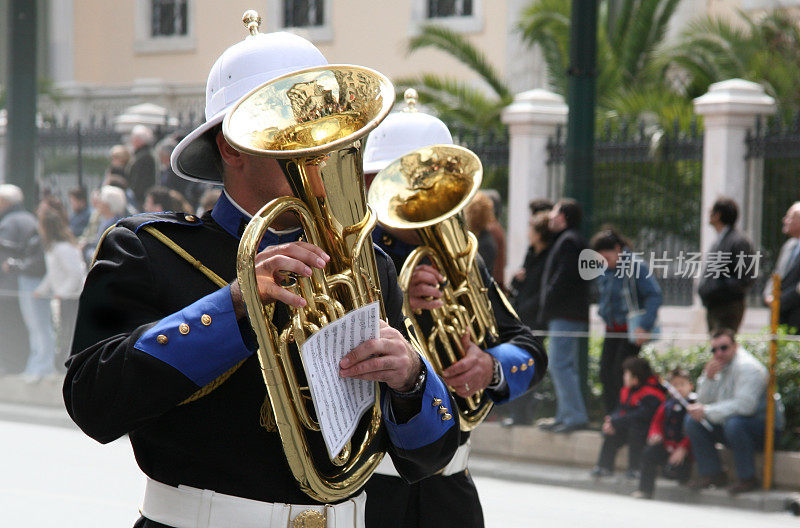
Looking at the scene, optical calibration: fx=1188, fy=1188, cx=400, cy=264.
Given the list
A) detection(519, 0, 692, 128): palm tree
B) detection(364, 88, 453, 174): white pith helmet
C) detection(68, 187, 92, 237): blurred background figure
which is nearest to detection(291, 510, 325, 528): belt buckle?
detection(364, 88, 453, 174): white pith helmet

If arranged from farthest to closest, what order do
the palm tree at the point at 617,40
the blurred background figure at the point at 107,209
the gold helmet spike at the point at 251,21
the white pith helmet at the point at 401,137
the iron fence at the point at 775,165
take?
the palm tree at the point at 617,40 < the blurred background figure at the point at 107,209 < the iron fence at the point at 775,165 < the white pith helmet at the point at 401,137 < the gold helmet spike at the point at 251,21

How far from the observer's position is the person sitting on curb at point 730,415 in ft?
21.0

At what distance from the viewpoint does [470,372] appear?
318 centimetres

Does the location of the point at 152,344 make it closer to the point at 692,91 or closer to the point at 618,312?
the point at 618,312

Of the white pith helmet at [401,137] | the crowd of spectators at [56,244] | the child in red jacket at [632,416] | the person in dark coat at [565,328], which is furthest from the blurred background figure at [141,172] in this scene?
the white pith helmet at [401,137]

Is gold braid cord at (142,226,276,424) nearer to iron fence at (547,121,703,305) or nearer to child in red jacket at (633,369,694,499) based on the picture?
child in red jacket at (633,369,694,499)

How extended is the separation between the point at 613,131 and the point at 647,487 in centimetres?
489

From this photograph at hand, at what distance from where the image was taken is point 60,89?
856 inches

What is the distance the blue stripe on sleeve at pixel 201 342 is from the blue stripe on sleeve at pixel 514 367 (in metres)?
1.45

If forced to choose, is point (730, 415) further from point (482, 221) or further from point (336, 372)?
point (336, 372)

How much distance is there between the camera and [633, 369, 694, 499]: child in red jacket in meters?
6.51

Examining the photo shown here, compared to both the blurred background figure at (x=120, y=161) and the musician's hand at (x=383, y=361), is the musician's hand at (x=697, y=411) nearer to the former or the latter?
the musician's hand at (x=383, y=361)

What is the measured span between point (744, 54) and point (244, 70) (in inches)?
542

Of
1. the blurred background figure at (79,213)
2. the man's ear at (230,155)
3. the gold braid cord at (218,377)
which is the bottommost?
the blurred background figure at (79,213)
